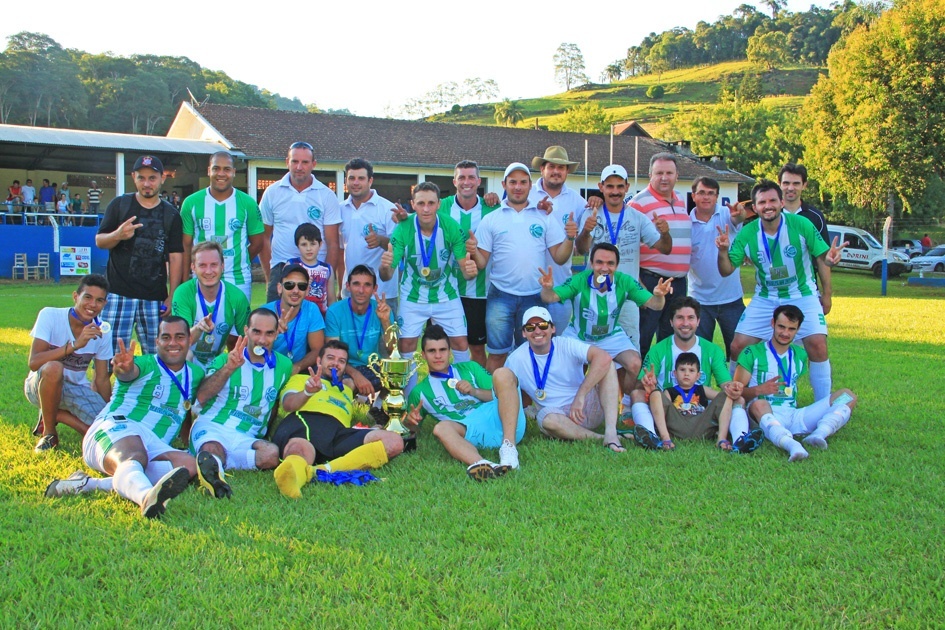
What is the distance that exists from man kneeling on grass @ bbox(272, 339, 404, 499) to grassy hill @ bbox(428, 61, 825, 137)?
81924 millimetres

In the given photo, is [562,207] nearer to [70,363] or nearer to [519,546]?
[519,546]

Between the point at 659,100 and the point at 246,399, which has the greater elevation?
the point at 659,100

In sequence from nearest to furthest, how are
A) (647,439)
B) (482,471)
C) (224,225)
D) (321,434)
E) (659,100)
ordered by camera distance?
(482,471) → (321,434) → (647,439) → (224,225) → (659,100)

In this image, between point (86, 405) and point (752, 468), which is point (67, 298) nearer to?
point (86, 405)

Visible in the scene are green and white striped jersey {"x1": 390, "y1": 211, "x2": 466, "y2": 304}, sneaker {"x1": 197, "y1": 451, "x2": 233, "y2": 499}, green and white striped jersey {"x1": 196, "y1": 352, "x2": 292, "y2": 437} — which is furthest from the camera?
green and white striped jersey {"x1": 390, "y1": 211, "x2": 466, "y2": 304}

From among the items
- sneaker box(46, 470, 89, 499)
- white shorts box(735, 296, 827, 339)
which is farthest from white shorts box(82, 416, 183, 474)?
white shorts box(735, 296, 827, 339)

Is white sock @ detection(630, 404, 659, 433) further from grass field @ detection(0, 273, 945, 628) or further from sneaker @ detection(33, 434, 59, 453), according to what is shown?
sneaker @ detection(33, 434, 59, 453)

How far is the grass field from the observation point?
3104mm

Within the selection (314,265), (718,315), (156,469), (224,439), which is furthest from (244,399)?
(718,315)

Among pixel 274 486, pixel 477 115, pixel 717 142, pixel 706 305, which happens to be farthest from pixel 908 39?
pixel 477 115

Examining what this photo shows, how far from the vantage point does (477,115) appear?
101m

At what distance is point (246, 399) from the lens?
530 centimetres

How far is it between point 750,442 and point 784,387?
87 centimetres

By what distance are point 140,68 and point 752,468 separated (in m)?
74.8
